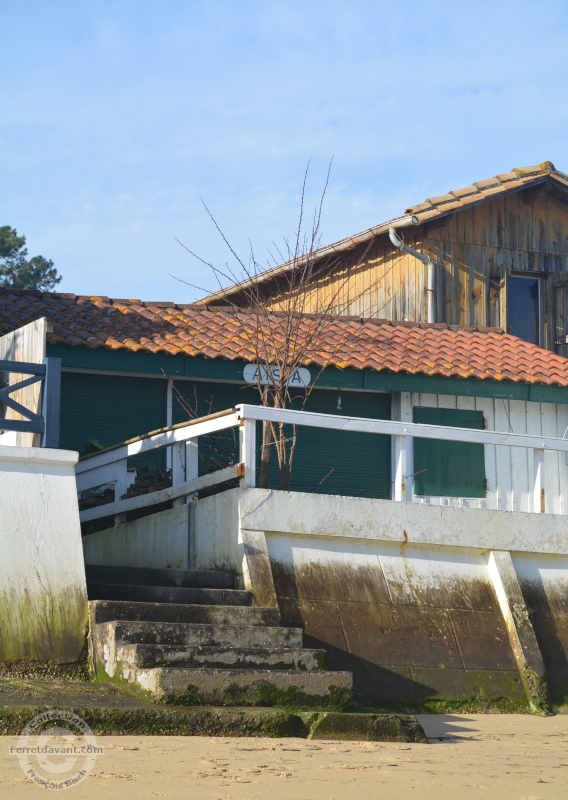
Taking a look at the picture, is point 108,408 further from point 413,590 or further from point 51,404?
point 413,590

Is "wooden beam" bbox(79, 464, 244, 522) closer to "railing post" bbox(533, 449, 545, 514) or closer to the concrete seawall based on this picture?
the concrete seawall

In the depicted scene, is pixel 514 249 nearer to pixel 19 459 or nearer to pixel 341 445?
pixel 341 445

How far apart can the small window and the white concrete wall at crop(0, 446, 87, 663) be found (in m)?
12.3

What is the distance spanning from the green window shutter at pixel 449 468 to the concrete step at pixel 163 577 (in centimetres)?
577

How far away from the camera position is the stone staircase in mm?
5969

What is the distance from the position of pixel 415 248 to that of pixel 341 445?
5.36 meters

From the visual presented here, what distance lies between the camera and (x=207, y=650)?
6309mm

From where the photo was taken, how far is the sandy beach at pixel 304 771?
418 centimetres

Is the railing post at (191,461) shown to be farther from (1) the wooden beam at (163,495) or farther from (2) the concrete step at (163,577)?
(2) the concrete step at (163,577)

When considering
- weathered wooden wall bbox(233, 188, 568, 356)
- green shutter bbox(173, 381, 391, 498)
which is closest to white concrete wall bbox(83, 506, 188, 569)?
green shutter bbox(173, 381, 391, 498)

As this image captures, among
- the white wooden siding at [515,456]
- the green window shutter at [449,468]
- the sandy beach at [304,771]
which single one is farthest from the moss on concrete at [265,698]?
the green window shutter at [449,468]

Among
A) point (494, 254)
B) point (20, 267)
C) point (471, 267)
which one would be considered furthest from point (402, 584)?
point (20, 267)

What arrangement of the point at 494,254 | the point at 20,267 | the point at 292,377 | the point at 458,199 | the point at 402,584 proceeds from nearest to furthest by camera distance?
the point at 402,584 < the point at 292,377 < the point at 458,199 < the point at 494,254 < the point at 20,267

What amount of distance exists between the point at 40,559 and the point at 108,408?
5691 mm
